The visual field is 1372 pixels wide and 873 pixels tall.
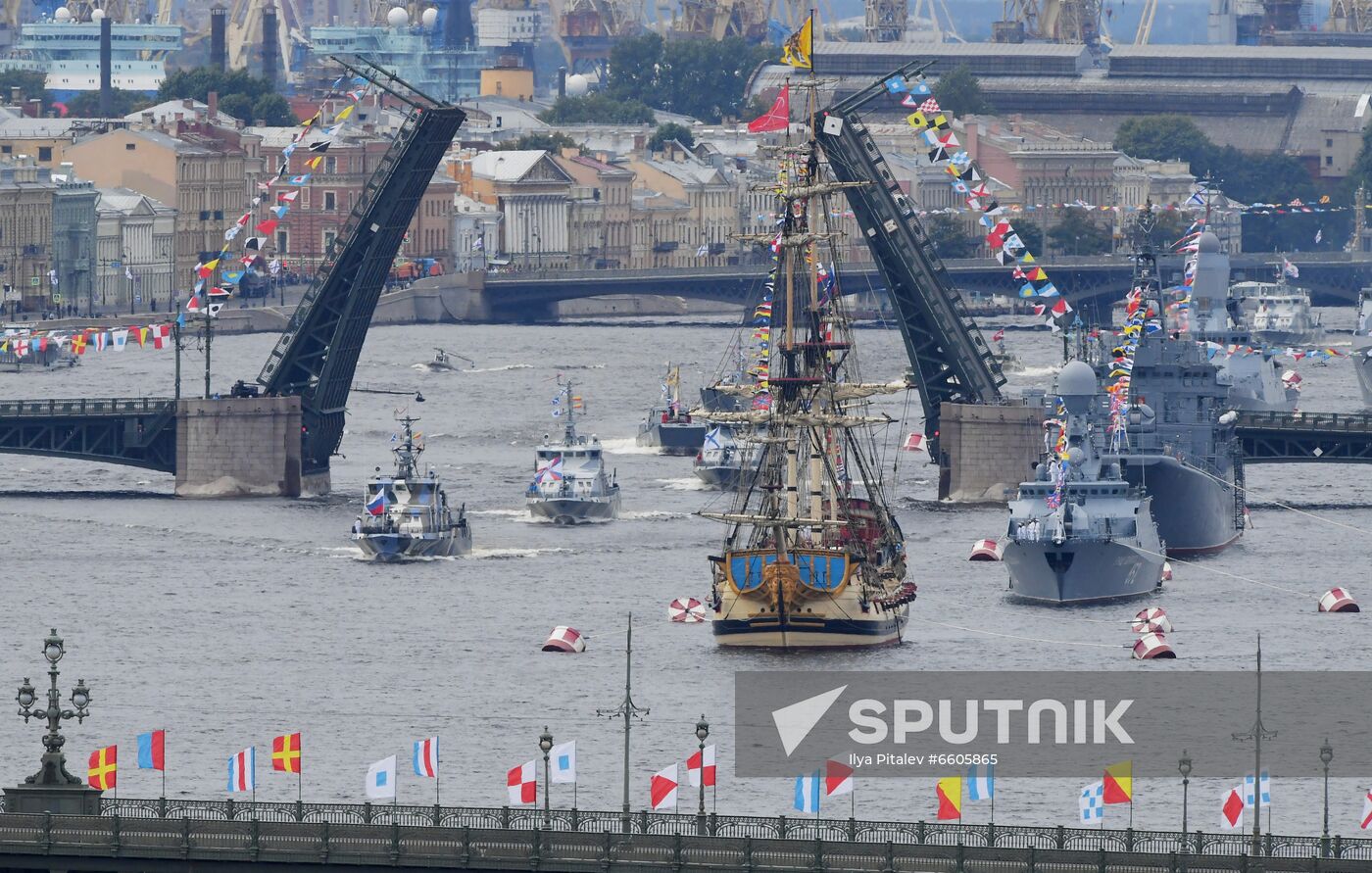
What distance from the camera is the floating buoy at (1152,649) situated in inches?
2308

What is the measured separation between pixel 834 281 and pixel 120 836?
27743 mm

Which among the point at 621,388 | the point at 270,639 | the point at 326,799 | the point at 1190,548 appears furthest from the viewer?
the point at 621,388

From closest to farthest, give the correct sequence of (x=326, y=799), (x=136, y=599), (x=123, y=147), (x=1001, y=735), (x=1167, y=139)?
(x=326, y=799) → (x=1001, y=735) → (x=136, y=599) → (x=123, y=147) → (x=1167, y=139)

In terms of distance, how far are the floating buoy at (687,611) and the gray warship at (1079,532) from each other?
18.4ft

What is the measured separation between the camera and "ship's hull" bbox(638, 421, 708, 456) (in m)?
91.5

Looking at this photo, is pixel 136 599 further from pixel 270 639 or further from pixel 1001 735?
pixel 1001 735


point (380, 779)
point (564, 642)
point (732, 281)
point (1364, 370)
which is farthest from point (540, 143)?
point (380, 779)

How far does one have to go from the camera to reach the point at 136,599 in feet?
212

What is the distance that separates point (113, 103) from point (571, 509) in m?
104

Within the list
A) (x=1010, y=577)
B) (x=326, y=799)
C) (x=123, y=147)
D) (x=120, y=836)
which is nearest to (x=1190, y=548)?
(x=1010, y=577)

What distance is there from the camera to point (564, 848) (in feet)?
126

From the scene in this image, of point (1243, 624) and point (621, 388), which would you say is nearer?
point (1243, 624)

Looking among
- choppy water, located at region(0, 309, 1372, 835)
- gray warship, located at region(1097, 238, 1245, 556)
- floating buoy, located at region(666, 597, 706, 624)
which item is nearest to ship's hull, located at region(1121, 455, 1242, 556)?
gray warship, located at region(1097, 238, 1245, 556)

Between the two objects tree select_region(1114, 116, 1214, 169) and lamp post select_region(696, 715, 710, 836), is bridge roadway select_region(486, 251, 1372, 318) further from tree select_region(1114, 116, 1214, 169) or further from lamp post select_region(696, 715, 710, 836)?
lamp post select_region(696, 715, 710, 836)
